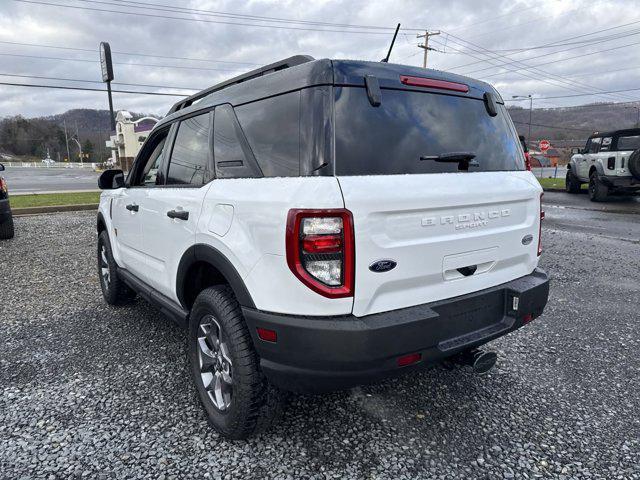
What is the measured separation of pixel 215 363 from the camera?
2531mm

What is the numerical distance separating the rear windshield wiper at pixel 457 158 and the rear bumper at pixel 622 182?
13.1 metres

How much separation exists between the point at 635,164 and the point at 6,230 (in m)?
15.2

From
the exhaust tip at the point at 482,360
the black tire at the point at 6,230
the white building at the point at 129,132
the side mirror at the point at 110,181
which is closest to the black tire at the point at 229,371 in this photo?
the exhaust tip at the point at 482,360

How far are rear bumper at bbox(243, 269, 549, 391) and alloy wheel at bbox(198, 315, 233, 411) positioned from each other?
392mm

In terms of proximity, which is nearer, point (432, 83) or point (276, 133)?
point (276, 133)

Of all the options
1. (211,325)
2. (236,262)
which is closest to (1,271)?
(211,325)

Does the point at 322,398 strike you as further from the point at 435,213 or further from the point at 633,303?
the point at 633,303

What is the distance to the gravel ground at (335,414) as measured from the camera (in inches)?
87.5

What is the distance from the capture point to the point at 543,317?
422 centimetres

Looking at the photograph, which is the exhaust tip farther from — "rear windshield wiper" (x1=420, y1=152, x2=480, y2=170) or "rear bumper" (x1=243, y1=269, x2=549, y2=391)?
"rear windshield wiper" (x1=420, y1=152, x2=480, y2=170)

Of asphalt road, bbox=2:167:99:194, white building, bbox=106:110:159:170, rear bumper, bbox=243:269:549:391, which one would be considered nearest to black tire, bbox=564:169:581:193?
rear bumper, bbox=243:269:549:391

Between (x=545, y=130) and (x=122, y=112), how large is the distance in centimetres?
6138

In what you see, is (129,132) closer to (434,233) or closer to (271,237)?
(271,237)

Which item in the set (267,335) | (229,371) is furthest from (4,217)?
(267,335)
